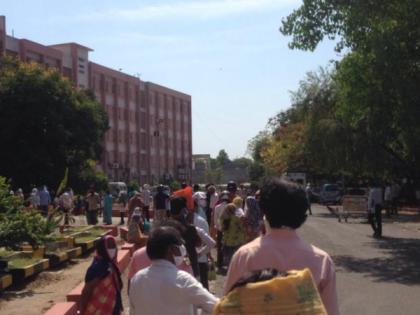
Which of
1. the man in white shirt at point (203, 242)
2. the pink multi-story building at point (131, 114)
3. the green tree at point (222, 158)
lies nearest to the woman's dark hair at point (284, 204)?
the man in white shirt at point (203, 242)

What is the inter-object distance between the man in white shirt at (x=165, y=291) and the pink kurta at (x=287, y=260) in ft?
3.26

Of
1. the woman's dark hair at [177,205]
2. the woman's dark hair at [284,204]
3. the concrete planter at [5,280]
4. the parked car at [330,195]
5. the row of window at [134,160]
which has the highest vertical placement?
the row of window at [134,160]

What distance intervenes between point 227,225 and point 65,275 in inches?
142

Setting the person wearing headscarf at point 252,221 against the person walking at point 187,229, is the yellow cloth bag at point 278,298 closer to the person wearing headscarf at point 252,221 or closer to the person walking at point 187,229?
the person walking at point 187,229

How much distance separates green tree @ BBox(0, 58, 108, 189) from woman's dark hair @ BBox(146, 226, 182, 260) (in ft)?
138

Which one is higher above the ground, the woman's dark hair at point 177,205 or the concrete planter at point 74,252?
the woman's dark hair at point 177,205

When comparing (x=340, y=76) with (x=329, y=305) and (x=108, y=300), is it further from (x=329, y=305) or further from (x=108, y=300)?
(x=329, y=305)

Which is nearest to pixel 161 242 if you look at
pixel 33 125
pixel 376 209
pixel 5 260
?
pixel 5 260

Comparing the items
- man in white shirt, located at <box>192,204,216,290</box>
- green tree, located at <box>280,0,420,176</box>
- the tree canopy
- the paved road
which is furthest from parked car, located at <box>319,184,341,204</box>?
man in white shirt, located at <box>192,204,216,290</box>

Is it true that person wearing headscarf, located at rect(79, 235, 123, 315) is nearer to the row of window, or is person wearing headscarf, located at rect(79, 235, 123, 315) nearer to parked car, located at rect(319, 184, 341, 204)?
parked car, located at rect(319, 184, 341, 204)

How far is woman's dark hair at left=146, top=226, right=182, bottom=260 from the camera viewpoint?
191 inches

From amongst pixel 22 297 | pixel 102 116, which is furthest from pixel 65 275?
pixel 102 116

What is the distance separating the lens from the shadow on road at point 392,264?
13.1 metres

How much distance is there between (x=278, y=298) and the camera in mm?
2611
